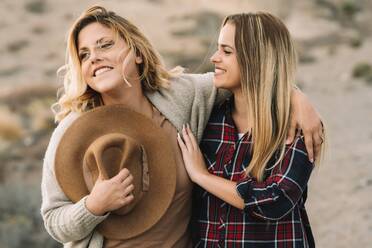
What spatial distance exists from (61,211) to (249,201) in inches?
25.3

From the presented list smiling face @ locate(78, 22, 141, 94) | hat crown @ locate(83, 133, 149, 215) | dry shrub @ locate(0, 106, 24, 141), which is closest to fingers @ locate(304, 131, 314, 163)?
hat crown @ locate(83, 133, 149, 215)

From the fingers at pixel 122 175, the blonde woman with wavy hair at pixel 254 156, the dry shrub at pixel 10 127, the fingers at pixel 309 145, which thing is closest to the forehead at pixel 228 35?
the blonde woman with wavy hair at pixel 254 156

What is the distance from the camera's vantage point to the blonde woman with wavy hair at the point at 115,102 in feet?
8.76

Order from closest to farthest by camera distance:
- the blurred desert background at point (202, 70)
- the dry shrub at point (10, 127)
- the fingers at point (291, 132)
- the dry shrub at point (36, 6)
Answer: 1. the fingers at point (291, 132)
2. the blurred desert background at point (202, 70)
3. the dry shrub at point (10, 127)
4. the dry shrub at point (36, 6)

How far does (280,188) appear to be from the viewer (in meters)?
2.64

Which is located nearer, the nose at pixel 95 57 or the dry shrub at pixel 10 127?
the nose at pixel 95 57

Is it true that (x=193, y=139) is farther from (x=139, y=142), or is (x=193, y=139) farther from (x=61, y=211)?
(x=61, y=211)

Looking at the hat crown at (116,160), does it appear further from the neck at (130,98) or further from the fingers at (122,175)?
the neck at (130,98)

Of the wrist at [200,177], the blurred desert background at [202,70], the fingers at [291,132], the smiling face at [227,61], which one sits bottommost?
the blurred desert background at [202,70]

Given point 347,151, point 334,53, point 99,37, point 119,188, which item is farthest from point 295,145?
point 334,53

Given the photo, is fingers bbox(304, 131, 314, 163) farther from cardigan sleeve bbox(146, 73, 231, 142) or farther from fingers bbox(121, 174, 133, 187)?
fingers bbox(121, 174, 133, 187)

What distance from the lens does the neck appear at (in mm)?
2893

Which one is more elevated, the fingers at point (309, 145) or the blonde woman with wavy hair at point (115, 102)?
the blonde woman with wavy hair at point (115, 102)

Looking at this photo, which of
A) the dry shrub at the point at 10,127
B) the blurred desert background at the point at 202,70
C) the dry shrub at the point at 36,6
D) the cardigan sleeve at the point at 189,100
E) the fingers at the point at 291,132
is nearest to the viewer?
the fingers at the point at 291,132
